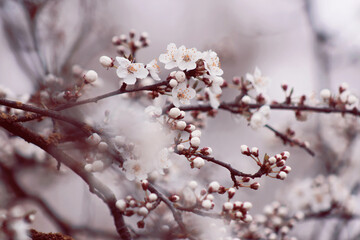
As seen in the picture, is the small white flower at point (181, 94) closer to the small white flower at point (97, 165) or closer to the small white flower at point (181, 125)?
the small white flower at point (181, 125)

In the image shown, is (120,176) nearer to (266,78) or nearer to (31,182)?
(266,78)

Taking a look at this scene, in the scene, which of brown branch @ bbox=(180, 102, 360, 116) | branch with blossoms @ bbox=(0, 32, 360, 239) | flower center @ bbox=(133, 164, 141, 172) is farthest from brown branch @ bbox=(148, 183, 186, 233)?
brown branch @ bbox=(180, 102, 360, 116)

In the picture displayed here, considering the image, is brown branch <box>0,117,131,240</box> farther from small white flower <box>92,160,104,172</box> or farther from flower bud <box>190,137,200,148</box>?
flower bud <box>190,137,200,148</box>

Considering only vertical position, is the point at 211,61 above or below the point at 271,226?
below

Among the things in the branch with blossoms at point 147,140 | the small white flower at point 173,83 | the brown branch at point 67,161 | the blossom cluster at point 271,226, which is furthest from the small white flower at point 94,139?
the blossom cluster at point 271,226

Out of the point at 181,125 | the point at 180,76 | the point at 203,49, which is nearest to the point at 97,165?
the point at 181,125

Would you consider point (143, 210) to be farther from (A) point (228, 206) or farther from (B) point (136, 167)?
(A) point (228, 206)
